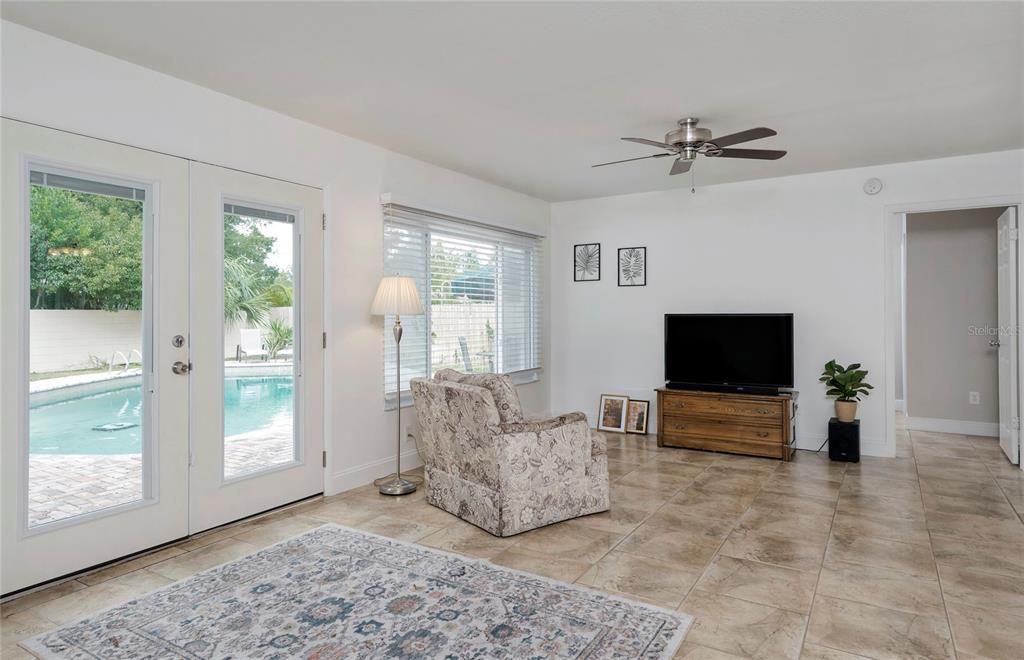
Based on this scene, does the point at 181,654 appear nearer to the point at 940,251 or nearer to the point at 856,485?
the point at 856,485

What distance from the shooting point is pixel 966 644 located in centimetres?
221

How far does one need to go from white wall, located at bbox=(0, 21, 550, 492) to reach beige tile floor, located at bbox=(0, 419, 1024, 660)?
643mm

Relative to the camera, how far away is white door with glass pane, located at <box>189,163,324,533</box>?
335 centimetres

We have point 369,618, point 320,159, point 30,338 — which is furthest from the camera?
point 320,159

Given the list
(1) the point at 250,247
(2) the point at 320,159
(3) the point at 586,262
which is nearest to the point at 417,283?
(2) the point at 320,159

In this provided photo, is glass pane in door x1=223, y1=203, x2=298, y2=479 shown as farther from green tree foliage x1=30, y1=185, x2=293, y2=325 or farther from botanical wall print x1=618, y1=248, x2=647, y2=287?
botanical wall print x1=618, y1=248, x2=647, y2=287

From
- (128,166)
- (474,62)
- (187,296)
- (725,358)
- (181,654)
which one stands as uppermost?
(474,62)

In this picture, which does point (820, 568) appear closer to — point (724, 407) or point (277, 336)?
point (724, 407)

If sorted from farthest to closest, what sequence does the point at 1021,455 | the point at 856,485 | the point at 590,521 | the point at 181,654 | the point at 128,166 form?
1. the point at 1021,455
2. the point at 856,485
3. the point at 590,521
4. the point at 128,166
5. the point at 181,654

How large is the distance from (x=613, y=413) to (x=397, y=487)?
294 cm

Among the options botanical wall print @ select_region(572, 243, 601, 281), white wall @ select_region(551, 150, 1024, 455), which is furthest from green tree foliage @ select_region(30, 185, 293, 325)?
botanical wall print @ select_region(572, 243, 601, 281)

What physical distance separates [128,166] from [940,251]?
7194 millimetres

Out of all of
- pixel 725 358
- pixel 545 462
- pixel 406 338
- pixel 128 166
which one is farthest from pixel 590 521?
pixel 128 166

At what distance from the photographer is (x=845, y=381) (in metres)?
5.00
